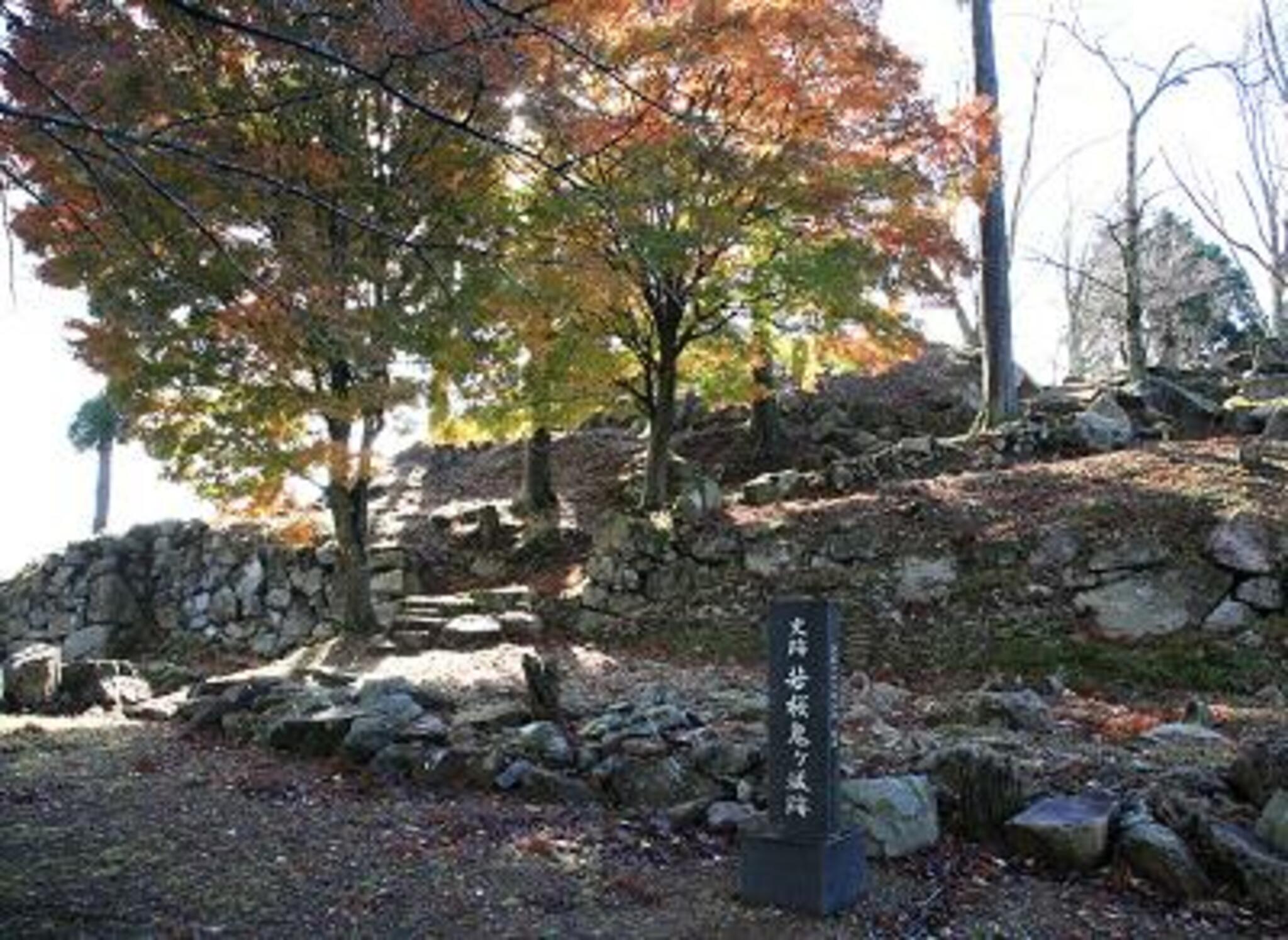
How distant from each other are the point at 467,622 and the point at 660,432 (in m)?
3.31

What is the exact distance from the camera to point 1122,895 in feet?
17.1

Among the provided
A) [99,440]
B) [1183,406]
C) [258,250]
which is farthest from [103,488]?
[1183,406]

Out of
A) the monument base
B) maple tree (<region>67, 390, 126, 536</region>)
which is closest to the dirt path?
the monument base

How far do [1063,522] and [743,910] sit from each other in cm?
723

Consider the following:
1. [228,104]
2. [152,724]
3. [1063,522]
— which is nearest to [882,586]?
[1063,522]

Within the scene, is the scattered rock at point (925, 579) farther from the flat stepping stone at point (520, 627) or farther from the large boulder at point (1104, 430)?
the flat stepping stone at point (520, 627)

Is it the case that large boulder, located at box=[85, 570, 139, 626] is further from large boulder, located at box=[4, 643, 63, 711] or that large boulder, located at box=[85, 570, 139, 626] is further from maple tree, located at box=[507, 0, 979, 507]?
maple tree, located at box=[507, 0, 979, 507]

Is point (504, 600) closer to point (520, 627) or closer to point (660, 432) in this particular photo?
point (520, 627)

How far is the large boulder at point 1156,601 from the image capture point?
994 centimetres

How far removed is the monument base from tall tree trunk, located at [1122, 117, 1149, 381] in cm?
1295

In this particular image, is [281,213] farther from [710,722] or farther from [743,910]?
[743,910]

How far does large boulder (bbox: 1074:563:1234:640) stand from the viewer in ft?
32.6

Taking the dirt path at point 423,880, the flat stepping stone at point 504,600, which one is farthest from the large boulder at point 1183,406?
the dirt path at point 423,880

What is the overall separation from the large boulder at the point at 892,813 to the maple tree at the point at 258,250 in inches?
162
